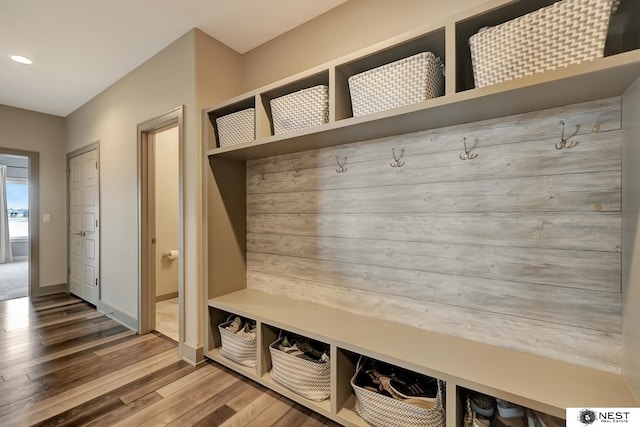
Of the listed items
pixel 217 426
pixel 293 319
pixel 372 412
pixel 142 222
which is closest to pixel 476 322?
pixel 372 412

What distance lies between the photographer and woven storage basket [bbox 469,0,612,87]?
3.15 feet

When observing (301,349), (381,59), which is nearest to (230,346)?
(301,349)

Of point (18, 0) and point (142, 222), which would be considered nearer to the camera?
point (18, 0)

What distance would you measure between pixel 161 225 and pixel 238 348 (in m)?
2.40

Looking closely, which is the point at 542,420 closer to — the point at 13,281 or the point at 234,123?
the point at 234,123

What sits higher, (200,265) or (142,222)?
(142,222)

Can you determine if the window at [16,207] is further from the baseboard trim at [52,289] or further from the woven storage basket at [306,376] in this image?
the woven storage basket at [306,376]

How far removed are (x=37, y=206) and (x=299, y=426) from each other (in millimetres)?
4649

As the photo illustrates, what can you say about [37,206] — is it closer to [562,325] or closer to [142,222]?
[142,222]

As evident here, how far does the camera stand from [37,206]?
153 inches

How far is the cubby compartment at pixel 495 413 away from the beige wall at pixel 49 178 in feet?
17.3

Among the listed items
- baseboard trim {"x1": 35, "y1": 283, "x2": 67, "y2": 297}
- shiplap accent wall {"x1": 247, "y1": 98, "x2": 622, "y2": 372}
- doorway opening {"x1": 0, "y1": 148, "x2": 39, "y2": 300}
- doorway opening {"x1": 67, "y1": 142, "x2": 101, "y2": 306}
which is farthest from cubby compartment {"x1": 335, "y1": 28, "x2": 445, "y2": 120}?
doorway opening {"x1": 0, "y1": 148, "x2": 39, "y2": 300}

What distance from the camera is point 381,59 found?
1.51 meters

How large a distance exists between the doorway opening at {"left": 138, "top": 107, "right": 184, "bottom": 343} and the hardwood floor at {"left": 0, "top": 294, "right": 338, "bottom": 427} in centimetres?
32
